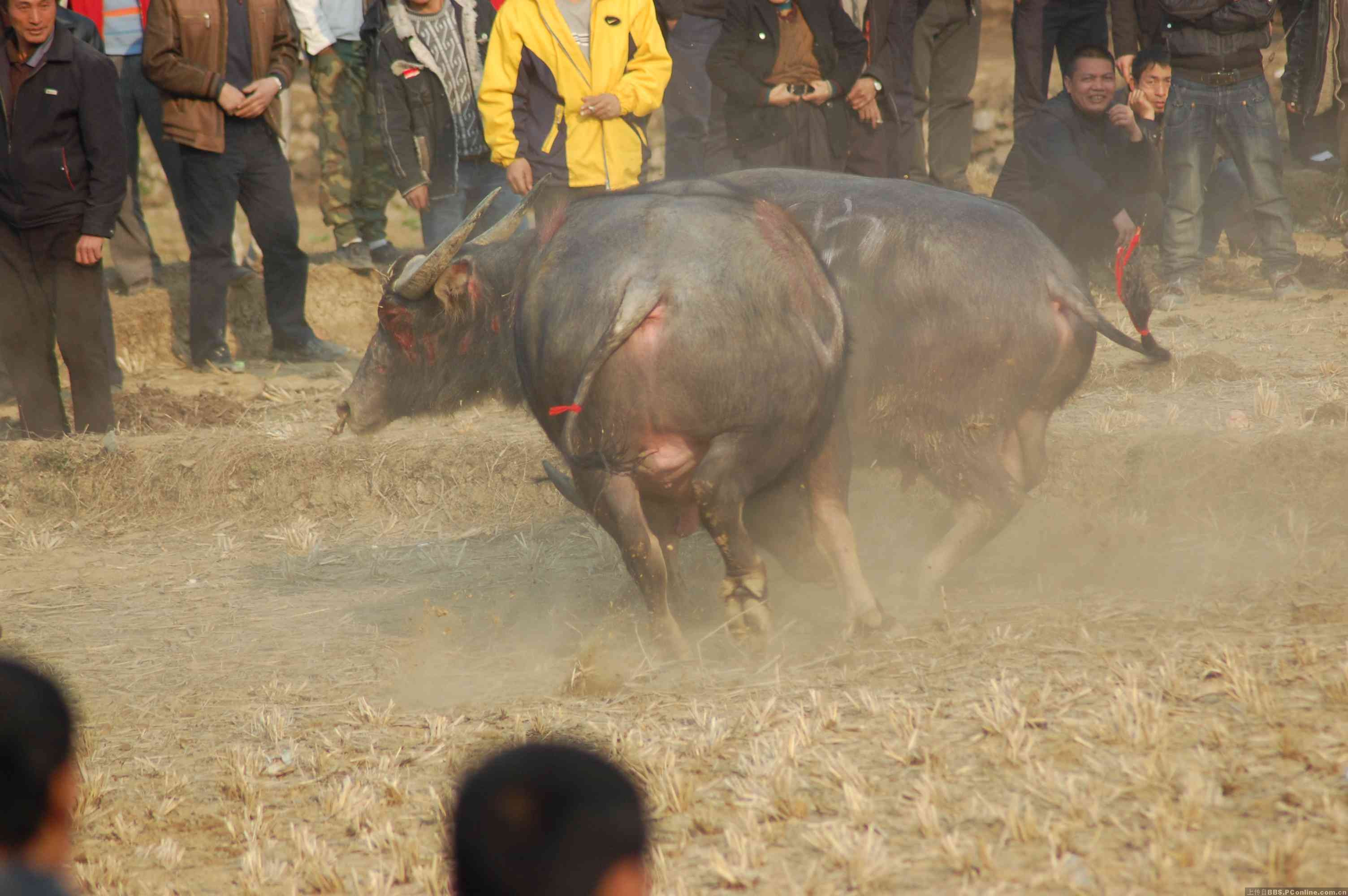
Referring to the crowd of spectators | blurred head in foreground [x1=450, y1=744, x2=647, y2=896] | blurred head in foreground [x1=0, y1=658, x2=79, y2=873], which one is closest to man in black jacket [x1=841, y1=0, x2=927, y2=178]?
the crowd of spectators

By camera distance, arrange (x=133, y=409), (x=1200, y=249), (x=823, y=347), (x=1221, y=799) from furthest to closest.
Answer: (x=1200, y=249)
(x=133, y=409)
(x=823, y=347)
(x=1221, y=799)

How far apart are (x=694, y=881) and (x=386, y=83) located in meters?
7.07

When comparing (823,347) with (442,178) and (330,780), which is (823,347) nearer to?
(330,780)

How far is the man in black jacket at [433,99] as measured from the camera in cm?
896

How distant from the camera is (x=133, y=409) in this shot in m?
8.46

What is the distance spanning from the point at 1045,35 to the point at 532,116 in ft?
14.5

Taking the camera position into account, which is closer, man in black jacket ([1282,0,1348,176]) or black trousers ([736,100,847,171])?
black trousers ([736,100,847,171])

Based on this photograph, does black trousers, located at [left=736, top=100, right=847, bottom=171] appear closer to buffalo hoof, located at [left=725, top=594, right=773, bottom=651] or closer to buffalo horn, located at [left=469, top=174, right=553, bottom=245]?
buffalo horn, located at [left=469, top=174, right=553, bottom=245]

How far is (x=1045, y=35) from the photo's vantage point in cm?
1005

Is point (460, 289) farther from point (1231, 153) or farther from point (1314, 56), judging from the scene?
point (1314, 56)

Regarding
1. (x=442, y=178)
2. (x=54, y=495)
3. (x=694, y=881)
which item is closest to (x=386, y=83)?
(x=442, y=178)

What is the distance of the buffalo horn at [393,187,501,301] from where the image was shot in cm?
541

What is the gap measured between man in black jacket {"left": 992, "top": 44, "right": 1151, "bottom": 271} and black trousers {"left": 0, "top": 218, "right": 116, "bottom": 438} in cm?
540

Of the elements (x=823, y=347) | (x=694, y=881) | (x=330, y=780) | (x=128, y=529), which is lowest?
(x=128, y=529)
